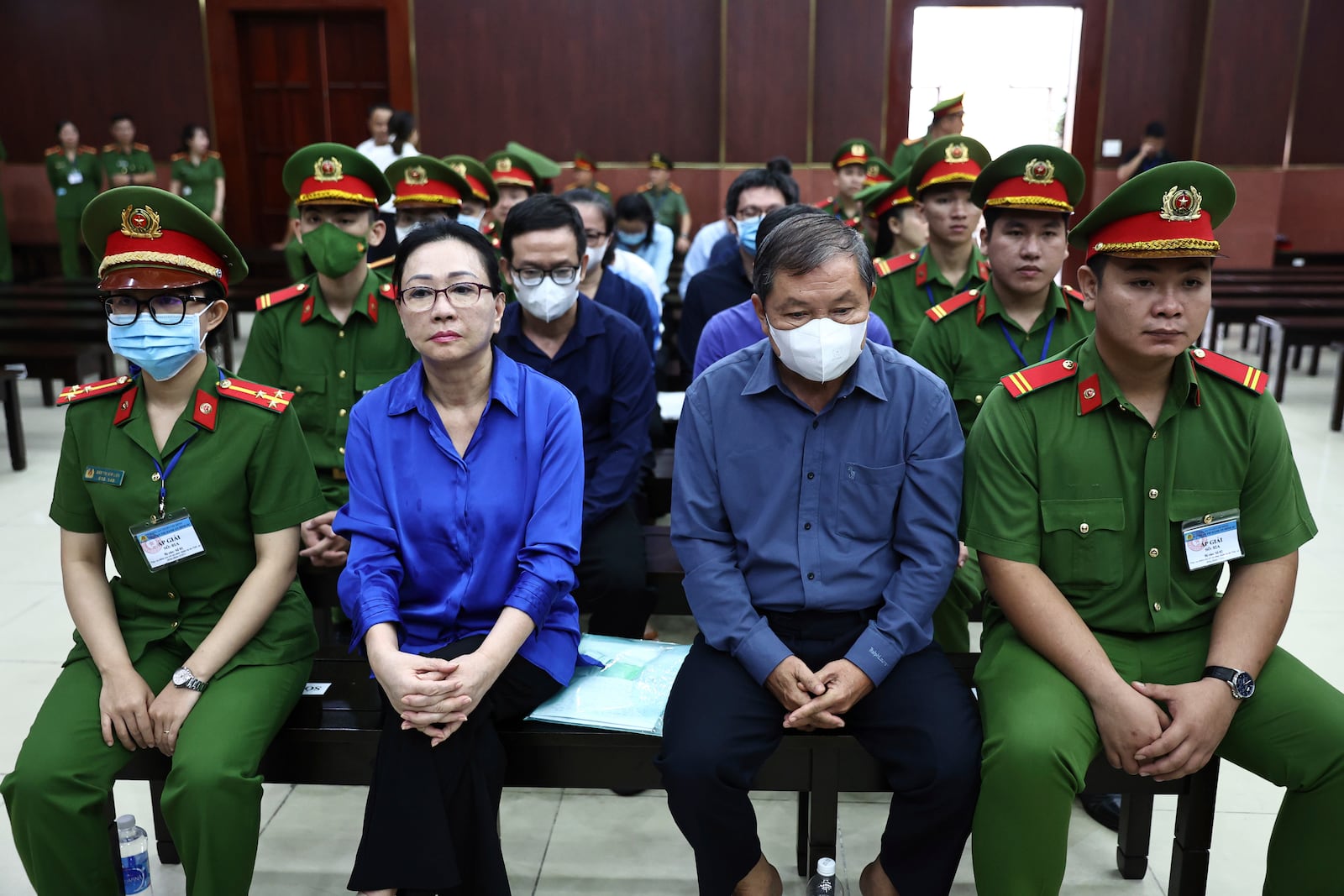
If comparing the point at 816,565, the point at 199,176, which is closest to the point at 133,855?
the point at 816,565

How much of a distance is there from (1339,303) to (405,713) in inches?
294

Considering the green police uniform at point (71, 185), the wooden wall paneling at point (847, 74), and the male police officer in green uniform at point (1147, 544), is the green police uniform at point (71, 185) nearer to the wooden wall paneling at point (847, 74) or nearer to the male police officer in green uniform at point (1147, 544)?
the wooden wall paneling at point (847, 74)

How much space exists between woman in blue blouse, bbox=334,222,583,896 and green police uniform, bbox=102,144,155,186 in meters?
10.4

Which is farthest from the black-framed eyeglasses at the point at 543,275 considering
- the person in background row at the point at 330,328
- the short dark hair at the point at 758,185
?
the short dark hair at the point at 758,185

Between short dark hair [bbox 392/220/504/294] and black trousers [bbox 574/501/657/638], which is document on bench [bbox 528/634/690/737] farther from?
short dark hair [bbox 392/220/504/294]

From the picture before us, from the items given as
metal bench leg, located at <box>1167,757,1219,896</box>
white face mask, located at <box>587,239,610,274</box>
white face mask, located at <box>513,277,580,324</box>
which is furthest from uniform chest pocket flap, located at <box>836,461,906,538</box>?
white face mask, located at <box>587,239,610,274</box>

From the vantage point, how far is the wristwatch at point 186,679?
75.4 inches

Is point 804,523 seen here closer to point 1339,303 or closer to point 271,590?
point 271,590

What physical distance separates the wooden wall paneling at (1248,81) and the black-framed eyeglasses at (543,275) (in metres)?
9.73

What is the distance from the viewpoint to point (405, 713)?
1798mm

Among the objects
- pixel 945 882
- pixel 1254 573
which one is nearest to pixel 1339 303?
pixel 1254 573

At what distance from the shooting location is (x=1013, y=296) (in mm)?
2820

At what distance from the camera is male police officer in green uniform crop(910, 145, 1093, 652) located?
2.74 meters

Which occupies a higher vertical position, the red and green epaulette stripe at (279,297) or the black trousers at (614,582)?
the red and green epaulette stripe at (279,297)
